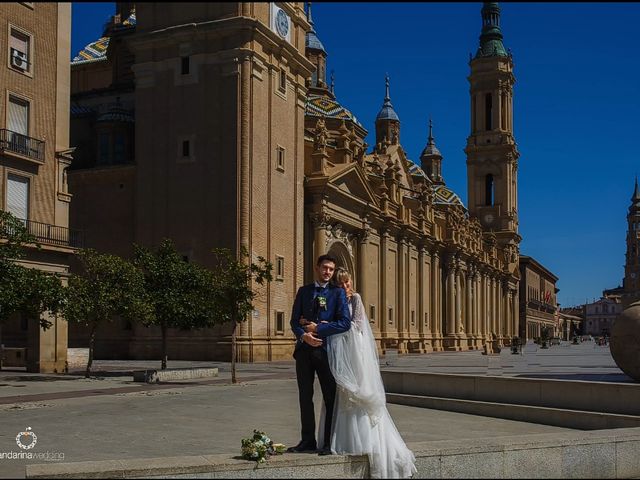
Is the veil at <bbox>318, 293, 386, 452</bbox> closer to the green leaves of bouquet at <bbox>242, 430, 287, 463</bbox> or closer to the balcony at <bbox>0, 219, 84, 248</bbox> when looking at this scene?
the green leaves of bouquet at <bbox>242, 430, 287, 463</bbox>

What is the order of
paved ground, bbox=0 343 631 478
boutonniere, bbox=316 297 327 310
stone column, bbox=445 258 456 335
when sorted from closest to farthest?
boutonniere, bbox=316 297 327 310 < paved ground, bbox=0 343 631 478 < stone column, bbox=445 258 456 335

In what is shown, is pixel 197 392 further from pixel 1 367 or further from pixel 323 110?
pixel 323 110

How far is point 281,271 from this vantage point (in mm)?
43844

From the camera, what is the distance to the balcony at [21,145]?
28.6 m

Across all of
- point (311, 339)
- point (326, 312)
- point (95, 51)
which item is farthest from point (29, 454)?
point (95, 51)

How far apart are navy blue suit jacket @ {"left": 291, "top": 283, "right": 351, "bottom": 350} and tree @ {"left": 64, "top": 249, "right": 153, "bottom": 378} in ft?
57.9

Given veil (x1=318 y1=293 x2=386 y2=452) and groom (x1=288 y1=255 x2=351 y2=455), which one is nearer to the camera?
veil (x1=318 y1=293 x2=386 y2=452)

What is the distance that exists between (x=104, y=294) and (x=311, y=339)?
61.0ft

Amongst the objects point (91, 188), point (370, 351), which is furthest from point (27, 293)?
point (91, 188)

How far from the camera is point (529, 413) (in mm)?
15117

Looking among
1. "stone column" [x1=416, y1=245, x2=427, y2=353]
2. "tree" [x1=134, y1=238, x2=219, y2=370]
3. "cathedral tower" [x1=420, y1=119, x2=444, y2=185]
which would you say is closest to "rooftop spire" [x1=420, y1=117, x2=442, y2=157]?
"cathedral tower" [x1=420, y1=119, x2=444, y2=185]

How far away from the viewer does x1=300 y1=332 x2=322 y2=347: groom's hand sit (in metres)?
8.62

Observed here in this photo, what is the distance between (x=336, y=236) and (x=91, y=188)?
14.6 meters

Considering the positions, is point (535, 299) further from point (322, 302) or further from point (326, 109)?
point (322, 302)
